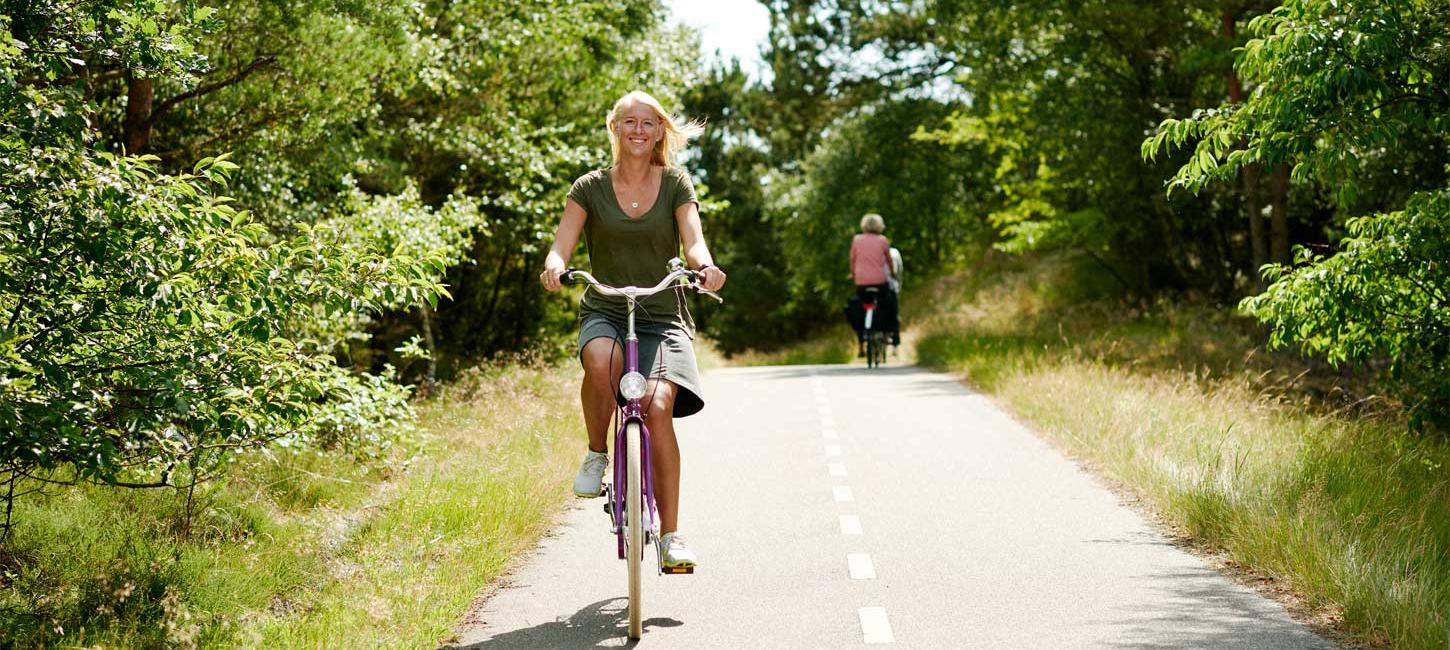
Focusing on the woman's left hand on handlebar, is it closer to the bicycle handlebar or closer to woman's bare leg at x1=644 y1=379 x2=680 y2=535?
the bicycle handlebar

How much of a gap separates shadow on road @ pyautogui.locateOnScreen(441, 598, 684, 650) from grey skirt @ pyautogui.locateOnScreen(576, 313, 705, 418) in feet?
3.03

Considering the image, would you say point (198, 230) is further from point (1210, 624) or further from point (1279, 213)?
point (1279, 213)

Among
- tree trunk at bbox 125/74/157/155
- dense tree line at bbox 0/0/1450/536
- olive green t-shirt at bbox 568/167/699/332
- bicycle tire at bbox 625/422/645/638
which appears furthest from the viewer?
tree trunk at bbox 125/74/157/155

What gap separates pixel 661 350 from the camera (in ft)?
19.0

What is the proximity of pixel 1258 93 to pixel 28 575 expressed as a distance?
7460 mm

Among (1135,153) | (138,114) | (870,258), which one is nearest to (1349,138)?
(138,114)

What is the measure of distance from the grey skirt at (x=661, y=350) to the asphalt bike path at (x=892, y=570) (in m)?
0.96

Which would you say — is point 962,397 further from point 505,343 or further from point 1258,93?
point 505,343

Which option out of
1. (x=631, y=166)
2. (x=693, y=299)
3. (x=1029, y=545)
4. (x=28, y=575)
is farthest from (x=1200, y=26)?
(x=693, y=299)

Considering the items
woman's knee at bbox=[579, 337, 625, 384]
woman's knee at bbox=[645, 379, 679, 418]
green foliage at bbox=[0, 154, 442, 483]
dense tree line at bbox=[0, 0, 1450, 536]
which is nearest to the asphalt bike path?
woman's knee at bbox=[645, 379, 679, 418]

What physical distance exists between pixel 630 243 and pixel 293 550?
2.54 meters

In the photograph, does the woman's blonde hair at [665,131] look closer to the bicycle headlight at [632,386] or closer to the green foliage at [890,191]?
the bicycle headlight at [632,386]

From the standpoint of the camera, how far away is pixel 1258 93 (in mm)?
8383

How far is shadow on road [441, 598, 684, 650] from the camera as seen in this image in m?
5.32
